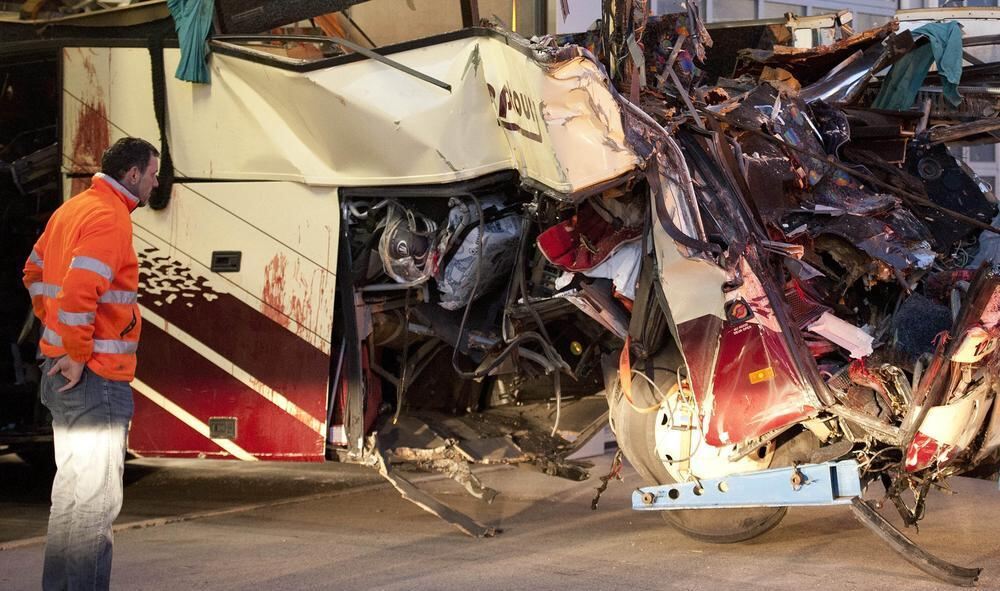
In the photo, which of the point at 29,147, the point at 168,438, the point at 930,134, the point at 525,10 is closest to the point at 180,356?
the point at 168,438

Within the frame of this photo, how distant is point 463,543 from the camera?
21.4ft

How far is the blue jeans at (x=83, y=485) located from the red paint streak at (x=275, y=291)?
195cm

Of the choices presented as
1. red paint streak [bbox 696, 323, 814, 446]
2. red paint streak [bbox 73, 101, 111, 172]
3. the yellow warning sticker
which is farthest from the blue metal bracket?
red paint streak [bbox 73, 101, 111, 172]

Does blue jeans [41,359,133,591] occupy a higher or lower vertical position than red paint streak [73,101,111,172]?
lower

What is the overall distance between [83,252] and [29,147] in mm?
3414

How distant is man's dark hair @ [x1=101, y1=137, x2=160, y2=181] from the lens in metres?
4.69

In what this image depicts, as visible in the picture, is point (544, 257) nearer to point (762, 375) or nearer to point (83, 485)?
point (762, 375)

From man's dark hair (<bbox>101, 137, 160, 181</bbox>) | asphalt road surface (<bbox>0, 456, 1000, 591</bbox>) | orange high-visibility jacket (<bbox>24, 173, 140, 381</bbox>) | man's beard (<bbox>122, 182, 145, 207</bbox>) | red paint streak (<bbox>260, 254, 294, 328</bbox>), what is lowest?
asphalt road surface (<bbox>0, 456, 1000, 591</bbox>)

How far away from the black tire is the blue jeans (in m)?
2.64

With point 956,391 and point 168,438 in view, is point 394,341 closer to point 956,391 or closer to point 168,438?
point 168,438

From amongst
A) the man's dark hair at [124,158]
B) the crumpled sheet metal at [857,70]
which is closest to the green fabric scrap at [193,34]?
the man's dark hair at [124,158]

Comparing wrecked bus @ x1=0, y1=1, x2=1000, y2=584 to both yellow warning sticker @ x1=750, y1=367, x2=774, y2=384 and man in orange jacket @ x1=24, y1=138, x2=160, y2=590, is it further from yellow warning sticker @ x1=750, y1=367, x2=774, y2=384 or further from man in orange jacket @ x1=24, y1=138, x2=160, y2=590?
man in orange jacket @ x1=24, y1=138, x2=160, y2=590

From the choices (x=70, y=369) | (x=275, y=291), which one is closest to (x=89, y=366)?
(x=70, y=369)

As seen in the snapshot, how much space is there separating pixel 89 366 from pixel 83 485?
42 centimetres
